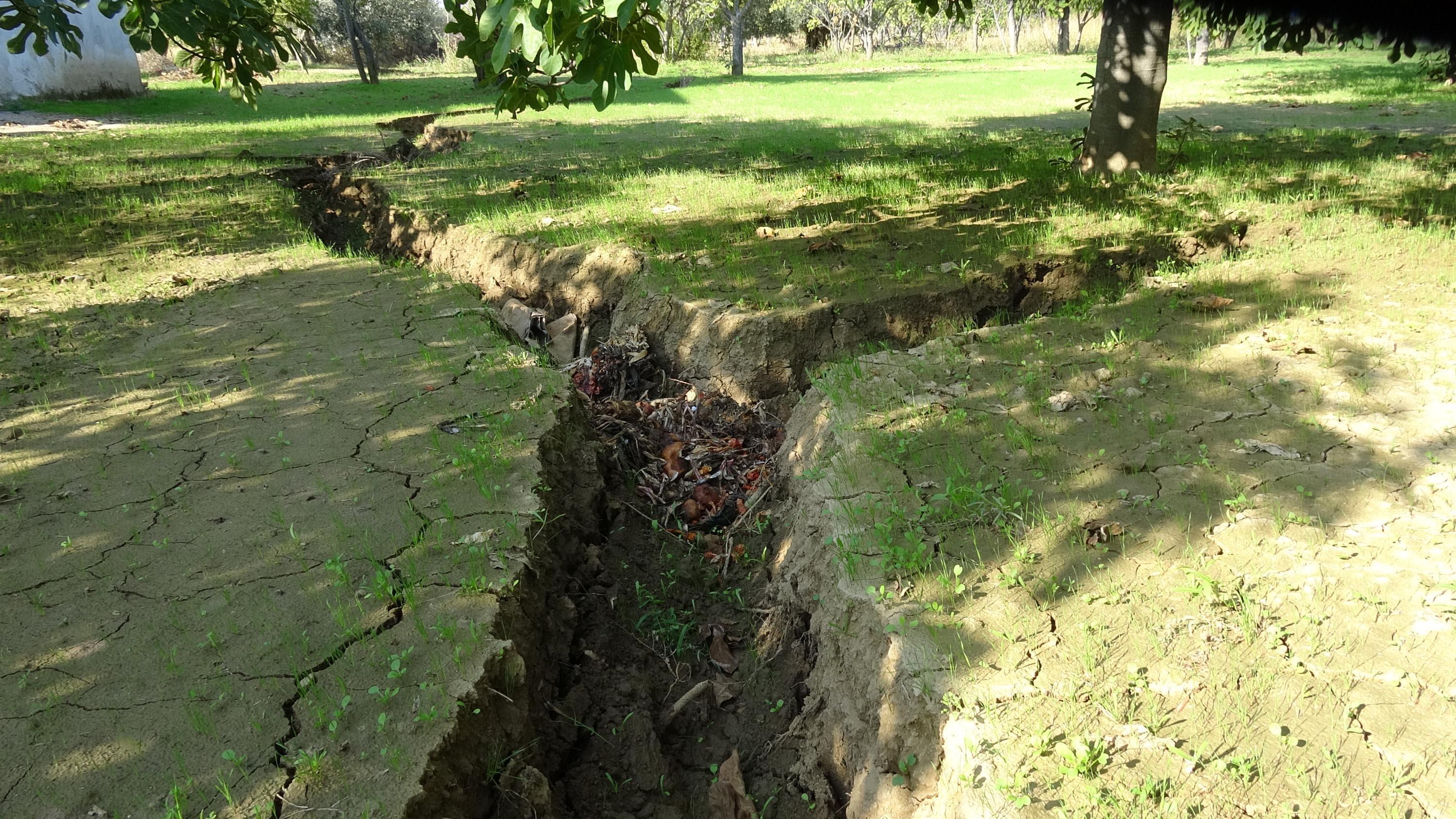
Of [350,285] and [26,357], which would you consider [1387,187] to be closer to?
[350,285]

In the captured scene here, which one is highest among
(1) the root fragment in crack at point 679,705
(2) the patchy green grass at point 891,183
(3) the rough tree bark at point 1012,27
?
(3) the rough tree bark at point 1012,27

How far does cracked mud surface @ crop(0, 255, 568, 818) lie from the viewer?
7.22 ft

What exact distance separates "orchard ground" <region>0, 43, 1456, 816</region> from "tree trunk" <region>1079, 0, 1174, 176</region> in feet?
2.05

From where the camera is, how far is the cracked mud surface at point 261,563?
7.22ft

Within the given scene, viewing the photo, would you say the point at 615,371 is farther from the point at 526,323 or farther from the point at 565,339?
the point at 526,323

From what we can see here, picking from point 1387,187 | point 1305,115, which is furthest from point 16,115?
point 1305,115

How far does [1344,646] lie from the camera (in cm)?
225

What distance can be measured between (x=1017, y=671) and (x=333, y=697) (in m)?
1.90

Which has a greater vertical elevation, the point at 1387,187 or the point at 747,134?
the point at 747,134

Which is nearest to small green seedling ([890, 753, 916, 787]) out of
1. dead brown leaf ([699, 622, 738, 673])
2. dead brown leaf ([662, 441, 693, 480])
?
dead brown leaf ([699, 622, 738, 673])

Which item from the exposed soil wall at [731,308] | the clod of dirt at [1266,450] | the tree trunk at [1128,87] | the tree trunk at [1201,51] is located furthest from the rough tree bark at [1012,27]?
the clod of dirt at [1266,450]

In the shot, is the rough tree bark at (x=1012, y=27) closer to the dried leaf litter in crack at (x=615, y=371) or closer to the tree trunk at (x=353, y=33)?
the tree trunk at (x=353, y=33)

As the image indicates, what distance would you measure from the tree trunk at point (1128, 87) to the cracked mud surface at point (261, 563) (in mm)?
5473

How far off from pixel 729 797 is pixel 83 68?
72.2 feet
